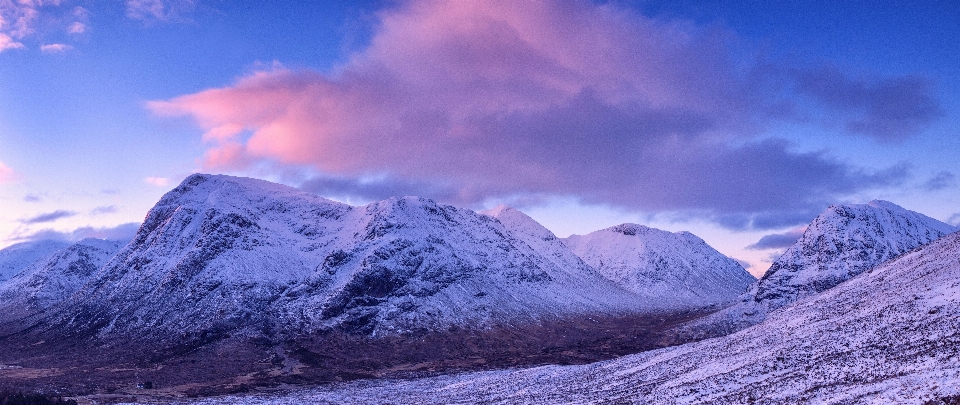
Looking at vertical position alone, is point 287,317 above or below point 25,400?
above

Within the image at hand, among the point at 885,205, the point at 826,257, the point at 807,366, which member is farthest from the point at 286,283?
the point at 885,205

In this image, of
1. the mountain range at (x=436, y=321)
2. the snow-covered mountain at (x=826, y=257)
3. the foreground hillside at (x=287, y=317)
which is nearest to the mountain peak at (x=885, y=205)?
the mountain range at (x=436, y=321)

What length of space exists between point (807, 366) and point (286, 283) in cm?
14318

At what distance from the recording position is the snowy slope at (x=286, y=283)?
147 metres

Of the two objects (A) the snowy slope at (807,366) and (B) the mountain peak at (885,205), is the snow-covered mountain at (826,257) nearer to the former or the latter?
(B) the mountain peak at (885,205)

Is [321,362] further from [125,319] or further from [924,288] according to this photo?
[924,288]

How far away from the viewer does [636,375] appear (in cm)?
6562

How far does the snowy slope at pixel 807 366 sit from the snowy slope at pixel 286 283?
64422 mm

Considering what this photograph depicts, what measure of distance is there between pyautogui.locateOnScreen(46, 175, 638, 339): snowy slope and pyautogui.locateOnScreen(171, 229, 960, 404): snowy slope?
2536 inches

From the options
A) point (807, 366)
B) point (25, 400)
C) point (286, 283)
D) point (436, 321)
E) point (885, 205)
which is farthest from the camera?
point (885, 205)

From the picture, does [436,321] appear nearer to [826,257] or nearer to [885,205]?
[826,257]

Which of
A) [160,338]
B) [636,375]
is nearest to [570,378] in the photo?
[636,375]

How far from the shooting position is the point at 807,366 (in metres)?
45.3

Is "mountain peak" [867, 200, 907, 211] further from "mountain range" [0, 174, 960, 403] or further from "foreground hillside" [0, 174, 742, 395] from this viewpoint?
"foreground hillside" [0, 174, 742, 395]
